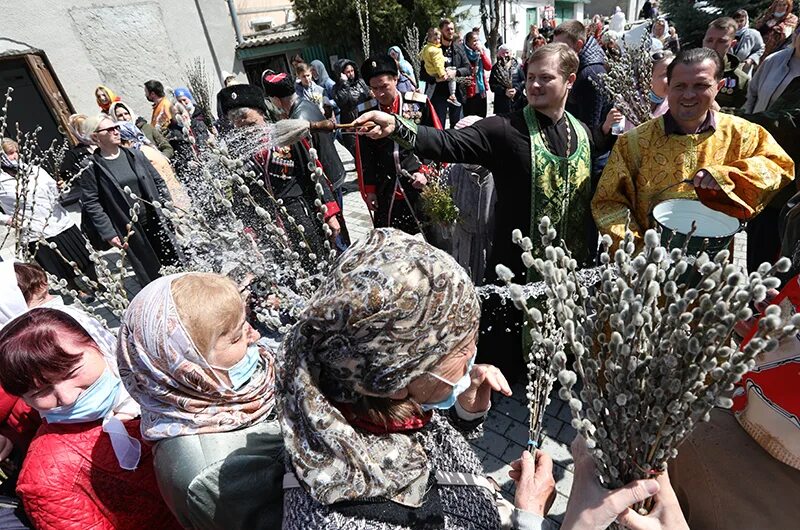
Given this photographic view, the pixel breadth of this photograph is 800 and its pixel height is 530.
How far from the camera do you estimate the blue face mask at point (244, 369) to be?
1.37m

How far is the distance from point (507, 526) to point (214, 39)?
13.7 meters

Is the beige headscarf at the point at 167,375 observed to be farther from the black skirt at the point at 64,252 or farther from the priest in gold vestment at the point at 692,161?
the black skirt at the point at 64,252

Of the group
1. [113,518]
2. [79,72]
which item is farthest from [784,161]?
[79,72]

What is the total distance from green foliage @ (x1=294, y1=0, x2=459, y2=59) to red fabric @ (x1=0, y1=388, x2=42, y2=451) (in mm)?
16739

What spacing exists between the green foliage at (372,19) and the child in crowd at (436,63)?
8.64 meters

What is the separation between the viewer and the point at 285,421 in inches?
39.2

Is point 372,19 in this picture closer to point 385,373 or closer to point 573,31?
point 573,31

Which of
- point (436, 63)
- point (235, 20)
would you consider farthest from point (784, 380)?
point (235, 20)

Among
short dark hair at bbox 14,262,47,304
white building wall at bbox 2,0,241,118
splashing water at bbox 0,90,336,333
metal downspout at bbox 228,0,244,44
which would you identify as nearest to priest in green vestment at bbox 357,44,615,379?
splashing water at bbox 0,90,336,333

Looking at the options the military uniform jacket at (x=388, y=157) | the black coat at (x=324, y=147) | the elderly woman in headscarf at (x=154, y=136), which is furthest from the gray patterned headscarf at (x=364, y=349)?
the elderly woman in headscarf at (x=154, y=136)

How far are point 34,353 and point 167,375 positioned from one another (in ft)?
1.90

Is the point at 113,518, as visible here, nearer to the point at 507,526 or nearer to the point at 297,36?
the point at 507,526

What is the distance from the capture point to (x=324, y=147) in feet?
12.7

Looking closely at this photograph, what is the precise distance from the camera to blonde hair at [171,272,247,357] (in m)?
1.27
